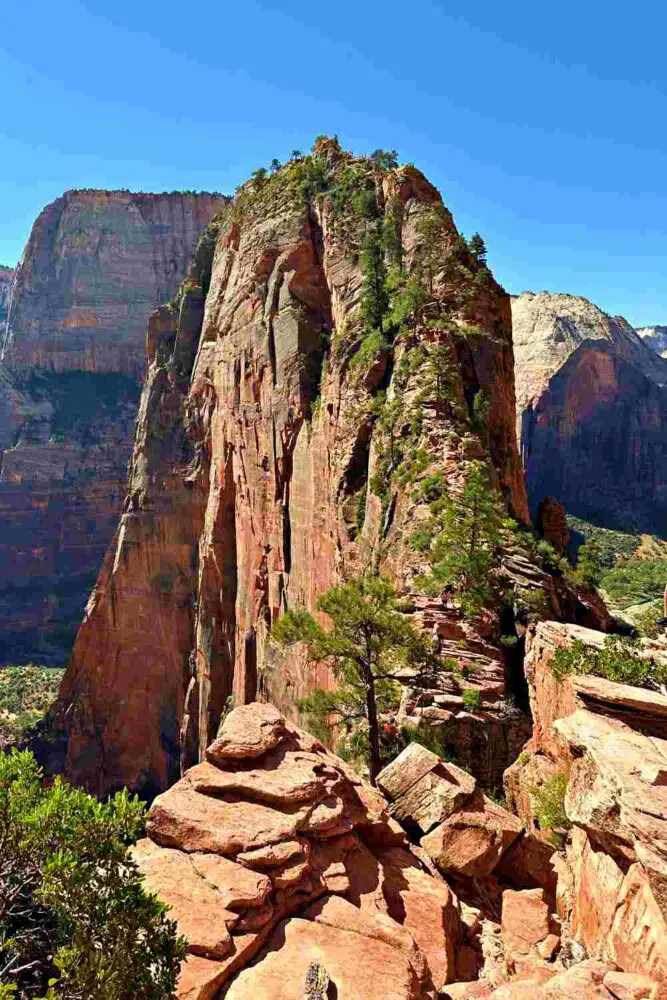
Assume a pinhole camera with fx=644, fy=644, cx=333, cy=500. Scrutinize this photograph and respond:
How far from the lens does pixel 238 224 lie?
58375 millimetres

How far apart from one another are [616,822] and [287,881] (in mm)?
Result: 4855

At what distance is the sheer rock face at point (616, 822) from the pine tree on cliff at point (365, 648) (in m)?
5.30

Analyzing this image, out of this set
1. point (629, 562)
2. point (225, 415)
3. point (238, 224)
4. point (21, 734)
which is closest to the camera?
point (225, 415)

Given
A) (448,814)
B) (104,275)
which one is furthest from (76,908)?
(104,275)

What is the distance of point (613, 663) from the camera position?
46.7 feet

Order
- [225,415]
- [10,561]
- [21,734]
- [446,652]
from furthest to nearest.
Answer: [10,561], [21,734], [225,415], [446,652]

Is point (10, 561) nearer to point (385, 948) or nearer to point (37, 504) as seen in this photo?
point (37, 504)

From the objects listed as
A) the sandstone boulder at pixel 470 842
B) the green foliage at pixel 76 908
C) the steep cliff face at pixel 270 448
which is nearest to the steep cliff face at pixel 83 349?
the steep cliff face at pixel 270 448

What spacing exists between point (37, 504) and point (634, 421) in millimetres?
136407

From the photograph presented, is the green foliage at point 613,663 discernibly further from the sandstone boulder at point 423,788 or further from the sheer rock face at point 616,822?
the sandstone boulder at point 423,788

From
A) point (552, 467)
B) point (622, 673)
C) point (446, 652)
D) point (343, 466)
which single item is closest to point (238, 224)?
point (343, 466)

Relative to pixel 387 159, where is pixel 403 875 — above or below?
below

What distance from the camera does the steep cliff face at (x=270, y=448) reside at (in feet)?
105

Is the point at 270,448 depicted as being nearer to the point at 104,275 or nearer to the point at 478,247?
the point at 478,247
